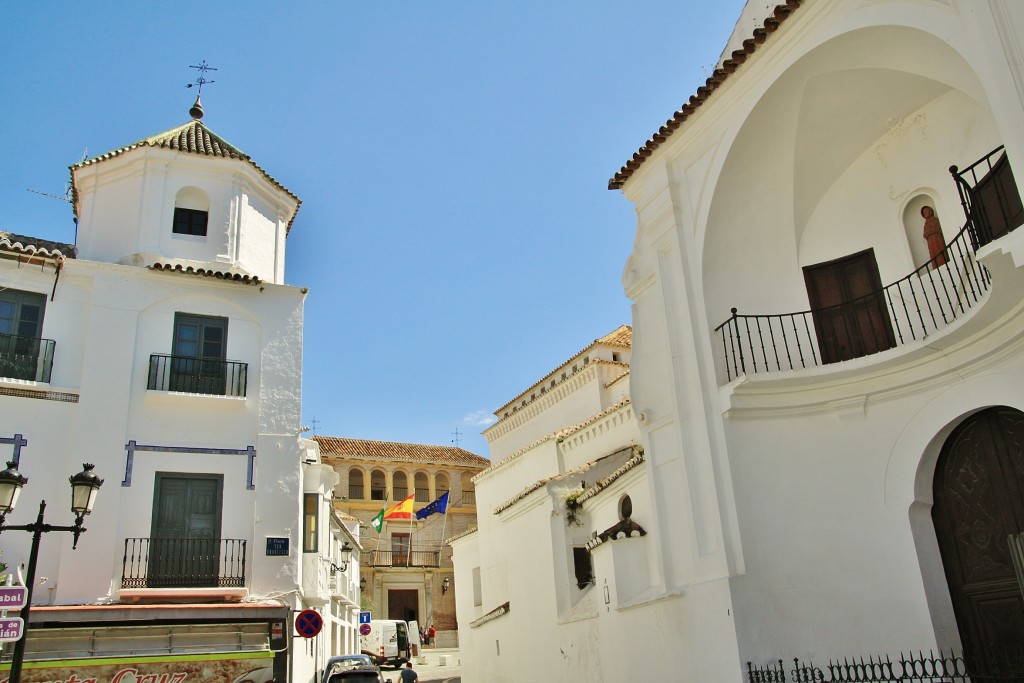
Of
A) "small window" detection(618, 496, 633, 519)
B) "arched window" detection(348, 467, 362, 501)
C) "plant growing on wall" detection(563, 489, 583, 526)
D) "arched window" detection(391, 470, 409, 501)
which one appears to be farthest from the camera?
"arched window" detection(391, 470, 409, 501)

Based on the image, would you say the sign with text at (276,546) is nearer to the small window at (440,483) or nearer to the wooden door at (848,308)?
the wooden door at (848,308)

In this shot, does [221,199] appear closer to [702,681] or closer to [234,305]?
[234,305]

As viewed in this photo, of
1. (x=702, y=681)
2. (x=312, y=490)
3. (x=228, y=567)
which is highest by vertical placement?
(x=312, y=490)

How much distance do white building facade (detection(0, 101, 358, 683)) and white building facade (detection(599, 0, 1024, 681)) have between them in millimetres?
6801

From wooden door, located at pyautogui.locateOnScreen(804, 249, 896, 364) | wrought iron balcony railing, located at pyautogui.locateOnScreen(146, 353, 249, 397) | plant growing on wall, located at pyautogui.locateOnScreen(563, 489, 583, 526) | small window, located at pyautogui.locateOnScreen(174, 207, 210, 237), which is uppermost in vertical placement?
small window, located at pyautogui.locateOnScreen(174, 207, 210, 237)

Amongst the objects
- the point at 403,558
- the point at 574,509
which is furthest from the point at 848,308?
the point at 403,558

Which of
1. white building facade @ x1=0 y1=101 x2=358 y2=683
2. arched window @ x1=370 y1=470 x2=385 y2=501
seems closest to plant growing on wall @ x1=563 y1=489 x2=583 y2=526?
white building facade @ x1=0 y1=101 x2=358 y2=683

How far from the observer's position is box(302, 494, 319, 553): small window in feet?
50.6

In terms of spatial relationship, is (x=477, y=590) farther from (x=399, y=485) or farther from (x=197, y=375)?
(x=399, y=485)

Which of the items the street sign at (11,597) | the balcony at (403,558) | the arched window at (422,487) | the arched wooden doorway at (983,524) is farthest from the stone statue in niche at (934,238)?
the arched window at (422,487)

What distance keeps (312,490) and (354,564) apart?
18017 millimetres

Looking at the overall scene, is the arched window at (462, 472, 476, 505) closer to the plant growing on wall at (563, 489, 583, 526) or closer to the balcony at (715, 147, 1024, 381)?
the plant growing on wall at (563, 489, 583, 526)

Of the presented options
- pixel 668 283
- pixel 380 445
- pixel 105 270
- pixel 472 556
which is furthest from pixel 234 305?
pixel 380 445

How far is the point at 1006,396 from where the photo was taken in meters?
9.62
